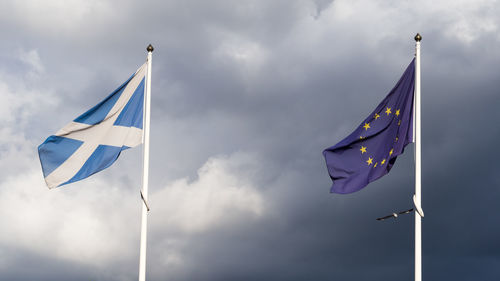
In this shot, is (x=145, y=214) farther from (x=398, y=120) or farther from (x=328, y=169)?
(x=398, y=120)

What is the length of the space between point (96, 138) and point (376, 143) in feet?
39.0

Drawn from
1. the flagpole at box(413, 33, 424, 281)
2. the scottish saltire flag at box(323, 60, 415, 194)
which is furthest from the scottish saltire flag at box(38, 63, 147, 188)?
the flagpole at box(413, 33, 424, 281)

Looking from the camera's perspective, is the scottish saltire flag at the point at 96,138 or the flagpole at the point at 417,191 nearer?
the flagpole at the point at 417,191

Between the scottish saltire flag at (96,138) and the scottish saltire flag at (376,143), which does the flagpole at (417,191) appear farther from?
the scottish saltire flag at (96,138)

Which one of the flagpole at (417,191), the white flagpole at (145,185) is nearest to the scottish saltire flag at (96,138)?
the white flagpole at (145,185)

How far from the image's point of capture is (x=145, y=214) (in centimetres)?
3425

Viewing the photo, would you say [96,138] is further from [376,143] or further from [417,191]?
[417,191]

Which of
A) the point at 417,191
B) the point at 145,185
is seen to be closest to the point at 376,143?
the point at 417,191

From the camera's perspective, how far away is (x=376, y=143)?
112 ft

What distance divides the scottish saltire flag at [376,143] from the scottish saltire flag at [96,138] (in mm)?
8725

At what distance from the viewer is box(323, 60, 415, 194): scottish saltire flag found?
109 ft

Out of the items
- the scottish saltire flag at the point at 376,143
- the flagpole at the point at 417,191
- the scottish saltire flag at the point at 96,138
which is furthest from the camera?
the scottish saltire flag at the point at 96,138

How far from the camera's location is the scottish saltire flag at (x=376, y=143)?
109 ft

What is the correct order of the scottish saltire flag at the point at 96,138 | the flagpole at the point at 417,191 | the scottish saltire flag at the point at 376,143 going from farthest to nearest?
the scottish saltire flag at the point at 96,138, the scottish saltire flag at the point at 376,143, the flagpole at the point at 417,191
